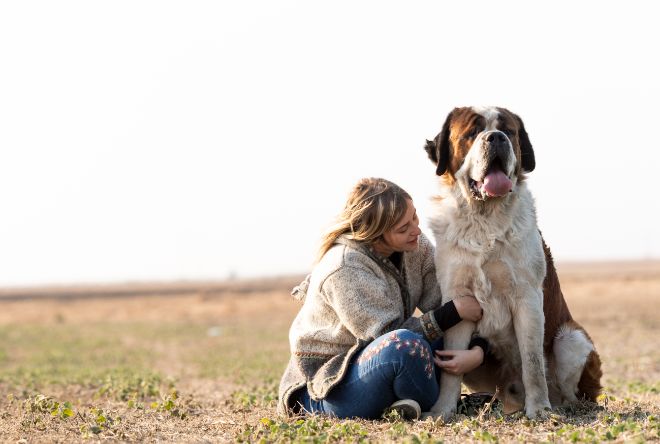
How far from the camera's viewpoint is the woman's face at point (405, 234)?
539cm

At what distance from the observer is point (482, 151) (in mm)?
5219

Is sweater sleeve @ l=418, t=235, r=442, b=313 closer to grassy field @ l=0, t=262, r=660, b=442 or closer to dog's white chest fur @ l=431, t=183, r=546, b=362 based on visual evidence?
dog's white chest fur @ l=431, t=183, r=546, b=362

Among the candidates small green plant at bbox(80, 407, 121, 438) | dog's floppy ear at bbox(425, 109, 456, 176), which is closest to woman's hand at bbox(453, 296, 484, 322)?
dog's floppy ear at bbox(425, 109, 456, 176)

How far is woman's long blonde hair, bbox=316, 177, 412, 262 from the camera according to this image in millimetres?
5355

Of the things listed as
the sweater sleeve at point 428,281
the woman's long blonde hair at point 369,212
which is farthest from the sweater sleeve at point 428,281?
the woman's long blonde hair at point 369,212

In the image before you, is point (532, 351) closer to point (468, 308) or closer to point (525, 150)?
point (468, 308)

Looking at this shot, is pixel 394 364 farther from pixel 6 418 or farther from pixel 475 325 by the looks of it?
pixel 6 418

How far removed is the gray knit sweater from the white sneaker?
0.41m

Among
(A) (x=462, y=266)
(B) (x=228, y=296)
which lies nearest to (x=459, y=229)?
(A) (x=462, y=266)

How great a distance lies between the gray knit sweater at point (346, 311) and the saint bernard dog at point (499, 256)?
0.89 feet

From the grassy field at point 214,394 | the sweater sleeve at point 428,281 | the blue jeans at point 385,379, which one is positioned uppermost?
the sweater sleeve at point 428,281

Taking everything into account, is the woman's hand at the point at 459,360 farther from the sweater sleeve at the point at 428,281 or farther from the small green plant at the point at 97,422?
the small green plant at the point at 97,422

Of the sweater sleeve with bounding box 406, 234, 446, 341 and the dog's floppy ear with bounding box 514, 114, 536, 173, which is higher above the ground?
the dog's floppy ear with bounding box 514, 114, 536, 173

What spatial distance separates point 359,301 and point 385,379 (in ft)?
1.76
